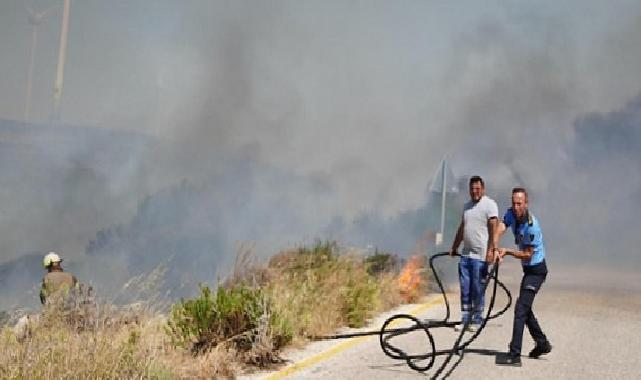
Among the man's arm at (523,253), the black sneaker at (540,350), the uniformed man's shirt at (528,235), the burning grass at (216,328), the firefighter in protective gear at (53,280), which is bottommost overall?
the black sneaker at (540,350)

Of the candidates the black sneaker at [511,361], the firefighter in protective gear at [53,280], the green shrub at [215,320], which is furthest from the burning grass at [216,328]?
the black sneaker at [511,361]

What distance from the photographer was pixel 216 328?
7.69 metres

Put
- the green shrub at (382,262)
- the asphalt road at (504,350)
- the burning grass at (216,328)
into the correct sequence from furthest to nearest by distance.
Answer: the green shrub at (382,262) < the asphalt road at (504,350) < the burning grass at (216,328)

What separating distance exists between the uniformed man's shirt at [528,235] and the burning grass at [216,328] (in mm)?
2431

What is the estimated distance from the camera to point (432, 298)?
46.0 feet

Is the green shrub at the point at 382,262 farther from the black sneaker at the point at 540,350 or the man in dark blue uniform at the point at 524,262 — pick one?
the man in dark blue uniform at the point at 524,262

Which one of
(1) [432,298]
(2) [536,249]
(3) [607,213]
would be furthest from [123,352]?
(3) [607,213]

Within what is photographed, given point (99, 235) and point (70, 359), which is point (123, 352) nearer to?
point (70, 359)

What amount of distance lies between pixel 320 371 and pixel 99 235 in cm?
10201

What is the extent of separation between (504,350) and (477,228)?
1.68m

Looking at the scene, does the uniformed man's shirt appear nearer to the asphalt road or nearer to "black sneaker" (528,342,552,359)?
"black sneaker" (528,342,552,359)

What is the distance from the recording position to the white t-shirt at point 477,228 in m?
9.53

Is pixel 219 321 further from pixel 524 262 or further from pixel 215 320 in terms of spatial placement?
pixel 524 262

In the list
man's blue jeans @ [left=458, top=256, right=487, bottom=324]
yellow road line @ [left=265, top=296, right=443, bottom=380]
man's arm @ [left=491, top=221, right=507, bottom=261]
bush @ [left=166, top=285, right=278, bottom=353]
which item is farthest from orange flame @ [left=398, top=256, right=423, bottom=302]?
bush @ [left=166, top=285, right=278, bottom=353]
